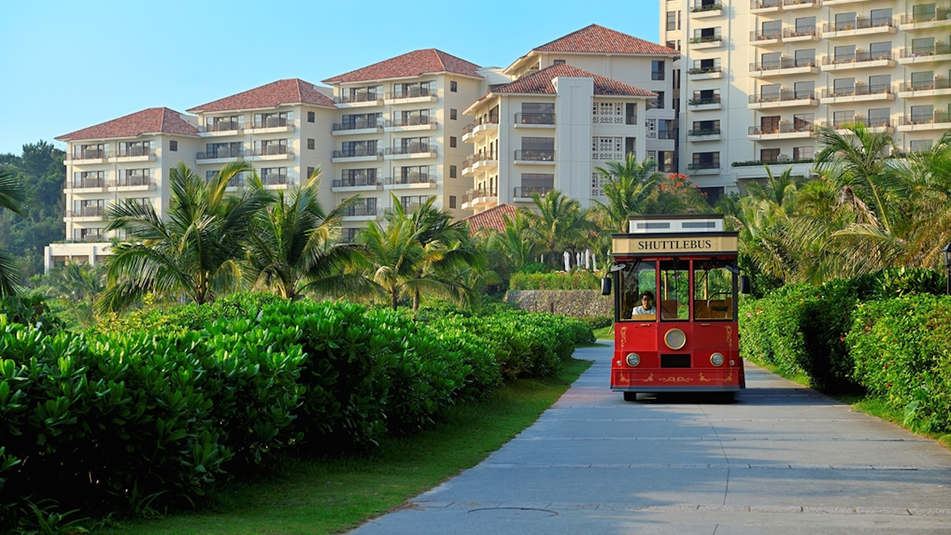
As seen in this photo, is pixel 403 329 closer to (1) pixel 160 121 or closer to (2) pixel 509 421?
(2) pixel 509 421

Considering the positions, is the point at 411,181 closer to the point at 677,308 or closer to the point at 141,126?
the point at 141,126

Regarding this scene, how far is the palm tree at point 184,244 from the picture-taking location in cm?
2617

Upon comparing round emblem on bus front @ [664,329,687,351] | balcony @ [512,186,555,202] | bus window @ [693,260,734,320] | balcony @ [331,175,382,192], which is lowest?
round emblem on bus front @ [664,329,687,351]

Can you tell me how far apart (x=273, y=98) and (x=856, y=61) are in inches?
1996

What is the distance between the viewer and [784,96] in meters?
85.9

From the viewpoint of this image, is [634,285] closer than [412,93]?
Yes

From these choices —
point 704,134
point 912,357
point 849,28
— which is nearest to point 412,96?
point 704,134

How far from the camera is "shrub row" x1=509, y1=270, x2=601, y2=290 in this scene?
66.4 meters

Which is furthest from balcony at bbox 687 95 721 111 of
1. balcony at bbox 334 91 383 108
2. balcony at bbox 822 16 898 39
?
balcony at bbox 334 91 383 108

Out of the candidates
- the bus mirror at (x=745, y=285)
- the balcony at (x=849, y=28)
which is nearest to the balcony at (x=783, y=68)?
the balcony at (x=849, y=28)

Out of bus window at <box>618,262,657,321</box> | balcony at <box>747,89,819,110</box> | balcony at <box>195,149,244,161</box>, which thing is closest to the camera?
bus window at <box>618,262,657,321</box>

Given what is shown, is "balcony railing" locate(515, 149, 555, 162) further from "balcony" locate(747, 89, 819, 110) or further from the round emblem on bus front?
the round emblem on bus front

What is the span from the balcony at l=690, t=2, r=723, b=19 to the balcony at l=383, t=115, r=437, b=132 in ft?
80.8

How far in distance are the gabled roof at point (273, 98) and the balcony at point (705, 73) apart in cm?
3263
